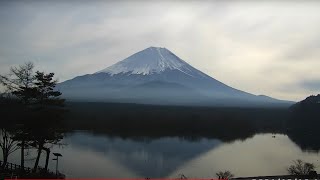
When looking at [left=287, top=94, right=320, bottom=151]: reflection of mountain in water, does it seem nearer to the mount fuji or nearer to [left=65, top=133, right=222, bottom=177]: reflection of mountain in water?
[left=65, top=133, right=222, bottom=177]: reflection of mountain in water

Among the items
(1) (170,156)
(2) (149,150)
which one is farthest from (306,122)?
(1) (170,156)

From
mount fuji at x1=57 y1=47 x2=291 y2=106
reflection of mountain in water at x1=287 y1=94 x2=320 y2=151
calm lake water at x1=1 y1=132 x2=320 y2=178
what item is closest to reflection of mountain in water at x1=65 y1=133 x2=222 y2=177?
calm lake water at x1=1 y1=132 x2=320 y2=178

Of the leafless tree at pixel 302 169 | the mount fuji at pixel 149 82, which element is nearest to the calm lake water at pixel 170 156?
the leafless tree at pixel 302 169

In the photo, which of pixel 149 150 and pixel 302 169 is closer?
pixel 302 169

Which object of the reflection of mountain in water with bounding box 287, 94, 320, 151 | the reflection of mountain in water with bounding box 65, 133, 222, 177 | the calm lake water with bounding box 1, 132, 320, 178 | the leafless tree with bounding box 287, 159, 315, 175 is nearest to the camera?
the leafless tree with bounding box 287, 159, 315, 175

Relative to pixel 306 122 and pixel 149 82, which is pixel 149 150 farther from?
pixel 149 82

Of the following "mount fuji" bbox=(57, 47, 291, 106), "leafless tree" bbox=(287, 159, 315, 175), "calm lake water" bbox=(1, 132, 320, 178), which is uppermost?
"mount fuji" bbox=(57, 47, 291, 106)

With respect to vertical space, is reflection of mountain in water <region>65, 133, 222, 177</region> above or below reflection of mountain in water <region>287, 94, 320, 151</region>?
below

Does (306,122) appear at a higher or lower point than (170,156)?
higher

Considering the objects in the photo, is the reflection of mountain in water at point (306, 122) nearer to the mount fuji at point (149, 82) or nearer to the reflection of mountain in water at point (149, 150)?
the reflection of mountain in water at point (149, 150)

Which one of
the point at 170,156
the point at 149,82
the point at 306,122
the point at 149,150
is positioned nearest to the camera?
the point at 170,156
